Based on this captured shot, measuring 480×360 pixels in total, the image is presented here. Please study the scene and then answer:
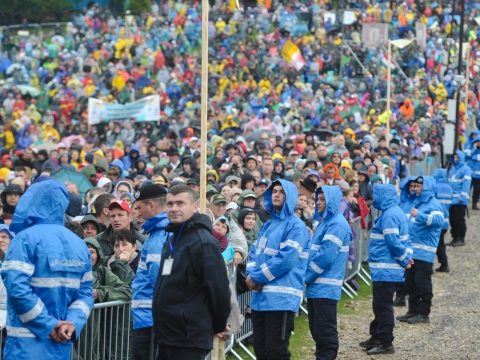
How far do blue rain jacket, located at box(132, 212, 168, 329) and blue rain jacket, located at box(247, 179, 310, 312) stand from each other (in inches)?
69.0

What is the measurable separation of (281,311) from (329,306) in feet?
3.82

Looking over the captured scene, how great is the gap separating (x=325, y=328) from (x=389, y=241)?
2286mm

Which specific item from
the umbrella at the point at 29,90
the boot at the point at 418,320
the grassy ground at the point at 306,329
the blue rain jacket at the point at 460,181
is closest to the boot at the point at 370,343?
the grassy ground at the point at 306,329

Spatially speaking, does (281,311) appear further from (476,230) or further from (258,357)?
(476,230)

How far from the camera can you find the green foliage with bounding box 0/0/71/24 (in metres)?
56.2

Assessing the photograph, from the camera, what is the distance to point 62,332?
873 centimetres

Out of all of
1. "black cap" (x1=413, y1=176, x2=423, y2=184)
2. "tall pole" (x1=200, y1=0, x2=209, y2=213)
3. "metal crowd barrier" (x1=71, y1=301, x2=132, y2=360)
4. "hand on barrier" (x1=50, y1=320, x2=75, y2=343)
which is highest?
"tall pole" (x1=200, y1=0, x2=209, y2=213)

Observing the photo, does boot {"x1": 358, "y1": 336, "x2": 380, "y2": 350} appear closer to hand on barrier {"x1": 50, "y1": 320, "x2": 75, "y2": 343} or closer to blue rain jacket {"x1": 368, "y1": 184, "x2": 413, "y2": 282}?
blue rain jacket {"x1": 368, "y1": 184, "x2": 413, "y2": 282}

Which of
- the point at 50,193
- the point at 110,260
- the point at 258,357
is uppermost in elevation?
the point at 50,193

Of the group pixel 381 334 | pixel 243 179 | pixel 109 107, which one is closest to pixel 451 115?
pixel 109 107

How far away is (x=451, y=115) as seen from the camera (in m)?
33.4

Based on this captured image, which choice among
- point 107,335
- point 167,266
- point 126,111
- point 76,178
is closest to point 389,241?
point 107,335

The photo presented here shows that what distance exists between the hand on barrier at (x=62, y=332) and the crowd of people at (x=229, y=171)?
0.4 inches

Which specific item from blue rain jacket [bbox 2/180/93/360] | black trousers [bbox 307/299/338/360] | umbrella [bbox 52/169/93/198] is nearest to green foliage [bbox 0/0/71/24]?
umbrella [bbox 52/169/93/198]
